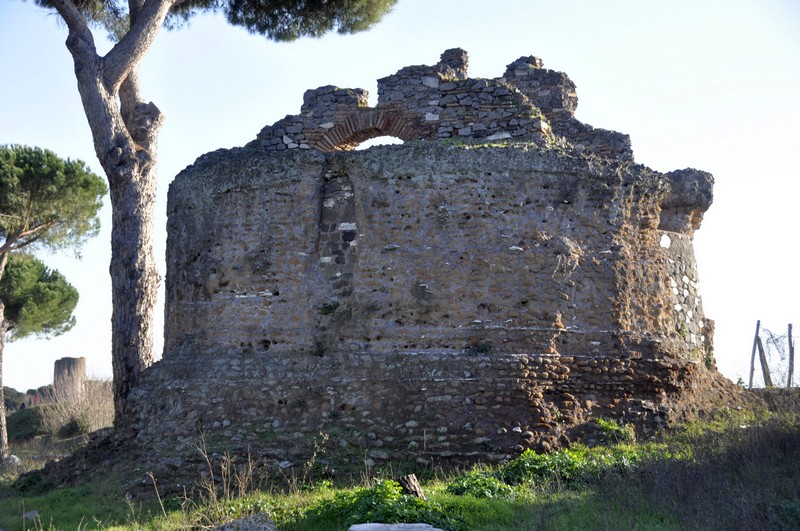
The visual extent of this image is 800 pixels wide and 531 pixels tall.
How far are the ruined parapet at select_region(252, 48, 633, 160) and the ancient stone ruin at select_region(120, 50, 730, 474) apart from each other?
0.14 feet

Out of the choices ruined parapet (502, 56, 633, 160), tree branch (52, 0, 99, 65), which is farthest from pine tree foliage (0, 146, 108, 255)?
ruined parapet (502, 56, 633, 160)

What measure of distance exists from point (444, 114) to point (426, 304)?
2638mm

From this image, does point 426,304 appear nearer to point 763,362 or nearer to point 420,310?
point 420,310

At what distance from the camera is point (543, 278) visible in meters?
8.88

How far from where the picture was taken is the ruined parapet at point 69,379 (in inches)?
867

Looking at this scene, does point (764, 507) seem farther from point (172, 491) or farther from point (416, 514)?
point (172, 491)

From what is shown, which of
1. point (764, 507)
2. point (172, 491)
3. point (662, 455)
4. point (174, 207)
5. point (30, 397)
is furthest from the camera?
point (30, 397)

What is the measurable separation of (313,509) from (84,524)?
244 centimetres

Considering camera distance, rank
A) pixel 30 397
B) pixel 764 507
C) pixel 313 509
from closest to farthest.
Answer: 1. pixel 764 507
2. pixel 313 509
3. pixel 30 397

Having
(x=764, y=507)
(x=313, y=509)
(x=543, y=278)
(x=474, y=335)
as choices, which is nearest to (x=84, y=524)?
(x=313, y=509)

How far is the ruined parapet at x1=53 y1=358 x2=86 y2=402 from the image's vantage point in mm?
22019

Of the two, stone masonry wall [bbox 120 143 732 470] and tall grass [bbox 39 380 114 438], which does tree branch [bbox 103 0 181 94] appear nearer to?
stone masonry wall [bbox 120 143 732 470]

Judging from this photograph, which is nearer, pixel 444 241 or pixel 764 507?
pixel 764 507

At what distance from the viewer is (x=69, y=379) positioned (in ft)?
81.9
